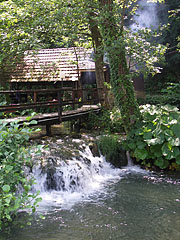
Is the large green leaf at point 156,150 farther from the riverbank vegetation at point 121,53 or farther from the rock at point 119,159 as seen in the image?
the rock at point 119,159

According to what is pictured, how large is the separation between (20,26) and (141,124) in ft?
17.0

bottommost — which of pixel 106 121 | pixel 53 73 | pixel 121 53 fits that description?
pixel 106 121

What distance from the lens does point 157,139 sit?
7.71 m

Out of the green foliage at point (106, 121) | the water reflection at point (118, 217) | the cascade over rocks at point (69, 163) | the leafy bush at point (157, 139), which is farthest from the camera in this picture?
the green foliage at point (106, 121)

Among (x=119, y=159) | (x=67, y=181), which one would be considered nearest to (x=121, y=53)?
(x=119, y=159)

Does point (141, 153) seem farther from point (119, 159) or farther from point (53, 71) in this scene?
point (53, 71)

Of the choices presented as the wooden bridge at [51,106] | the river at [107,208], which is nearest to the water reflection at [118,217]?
the river at [107,208]

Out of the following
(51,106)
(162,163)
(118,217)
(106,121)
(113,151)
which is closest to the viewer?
(118,217)

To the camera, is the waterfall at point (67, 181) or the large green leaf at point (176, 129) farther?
the large green leaf at point (176, 129)

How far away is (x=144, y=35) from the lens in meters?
8.73

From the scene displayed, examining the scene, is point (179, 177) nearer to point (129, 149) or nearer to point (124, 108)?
point (129, 149)

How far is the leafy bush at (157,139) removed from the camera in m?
7.61

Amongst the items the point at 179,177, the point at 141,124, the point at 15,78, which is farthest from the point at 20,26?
the point at 15,78

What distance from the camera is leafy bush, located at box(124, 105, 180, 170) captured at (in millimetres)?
7609
